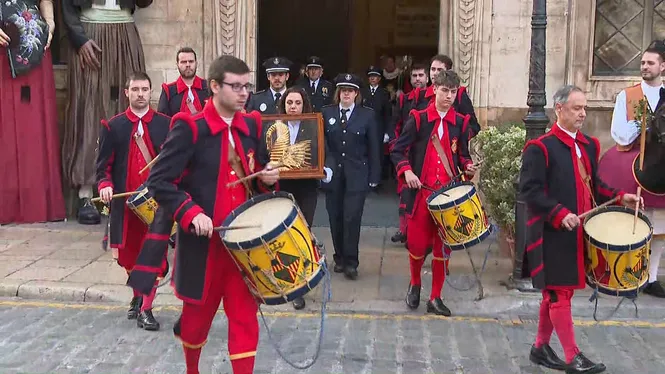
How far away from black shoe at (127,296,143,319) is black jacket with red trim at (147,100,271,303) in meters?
2.29

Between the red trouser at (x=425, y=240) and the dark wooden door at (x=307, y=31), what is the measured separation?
10.0m

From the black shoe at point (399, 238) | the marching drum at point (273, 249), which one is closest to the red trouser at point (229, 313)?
the marching drum at point (273, 249)

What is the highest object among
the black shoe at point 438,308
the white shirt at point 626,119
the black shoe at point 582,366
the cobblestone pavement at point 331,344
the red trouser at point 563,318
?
the white shirt at point 626,119

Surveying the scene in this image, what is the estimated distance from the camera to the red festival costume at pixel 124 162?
21.5ft

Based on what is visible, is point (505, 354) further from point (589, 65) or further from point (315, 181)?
point (589, 65)

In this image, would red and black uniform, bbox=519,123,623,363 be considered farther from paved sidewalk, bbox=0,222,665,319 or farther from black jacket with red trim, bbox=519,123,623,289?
paved sidewalk, bbox=0,222,665,319

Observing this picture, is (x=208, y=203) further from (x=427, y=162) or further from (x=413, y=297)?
(x=413, y=297)

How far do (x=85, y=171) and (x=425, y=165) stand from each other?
5.29 metres

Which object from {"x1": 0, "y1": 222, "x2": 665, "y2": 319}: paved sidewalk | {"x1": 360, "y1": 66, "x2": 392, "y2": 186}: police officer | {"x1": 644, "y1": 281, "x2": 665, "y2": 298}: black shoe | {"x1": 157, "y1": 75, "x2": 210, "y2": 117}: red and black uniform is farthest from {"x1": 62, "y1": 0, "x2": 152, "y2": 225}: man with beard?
{"x1": 644, "y1": 281, "x2": 665, "y2": 298}: black shoe

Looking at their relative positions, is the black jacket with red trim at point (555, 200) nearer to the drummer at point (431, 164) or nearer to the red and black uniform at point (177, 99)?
the drummer at point (431, 164)

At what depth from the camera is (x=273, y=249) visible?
14.1ft

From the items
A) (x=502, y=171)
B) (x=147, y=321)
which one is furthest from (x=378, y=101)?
(x=147, y=321)

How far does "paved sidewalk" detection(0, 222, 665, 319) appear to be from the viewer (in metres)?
7.32

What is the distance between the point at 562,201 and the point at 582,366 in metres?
1.04
